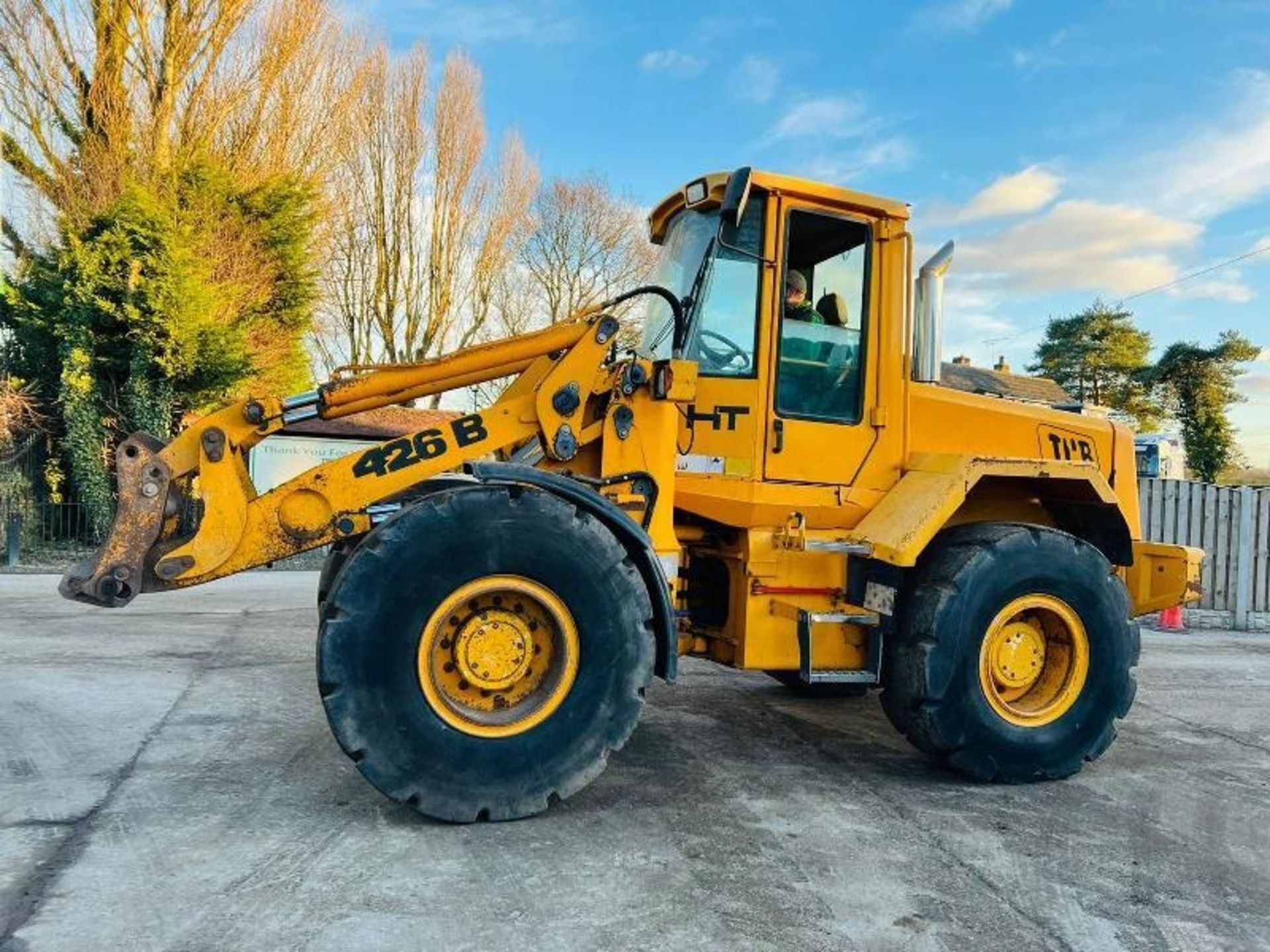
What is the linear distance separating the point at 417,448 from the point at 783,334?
6.22 feet

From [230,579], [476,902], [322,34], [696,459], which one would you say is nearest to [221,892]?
[476,902]

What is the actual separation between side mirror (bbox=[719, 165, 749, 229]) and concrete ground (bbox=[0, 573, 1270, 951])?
8.71 feet

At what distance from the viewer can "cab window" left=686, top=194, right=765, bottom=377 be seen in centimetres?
485

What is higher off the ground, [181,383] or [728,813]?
[181,383]

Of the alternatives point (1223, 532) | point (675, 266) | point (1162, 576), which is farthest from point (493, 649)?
point (1223, 532)

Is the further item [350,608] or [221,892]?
[350,608]

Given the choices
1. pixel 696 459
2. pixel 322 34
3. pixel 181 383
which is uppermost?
pixel 322 34

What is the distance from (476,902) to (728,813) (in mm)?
1346

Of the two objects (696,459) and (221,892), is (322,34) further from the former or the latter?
(221,892)

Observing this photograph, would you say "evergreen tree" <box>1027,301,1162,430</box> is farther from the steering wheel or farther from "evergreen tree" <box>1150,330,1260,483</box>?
the steering wheel

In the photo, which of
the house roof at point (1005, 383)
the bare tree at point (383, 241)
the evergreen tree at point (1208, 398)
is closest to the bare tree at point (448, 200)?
the bare tree at point (383, 241)

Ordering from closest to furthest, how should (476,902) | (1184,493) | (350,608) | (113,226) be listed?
(476,902) → (350,608) → (1184,493) → (113,226)

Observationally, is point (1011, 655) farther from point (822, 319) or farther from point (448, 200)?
point (448, 200)

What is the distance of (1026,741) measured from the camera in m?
4.72
